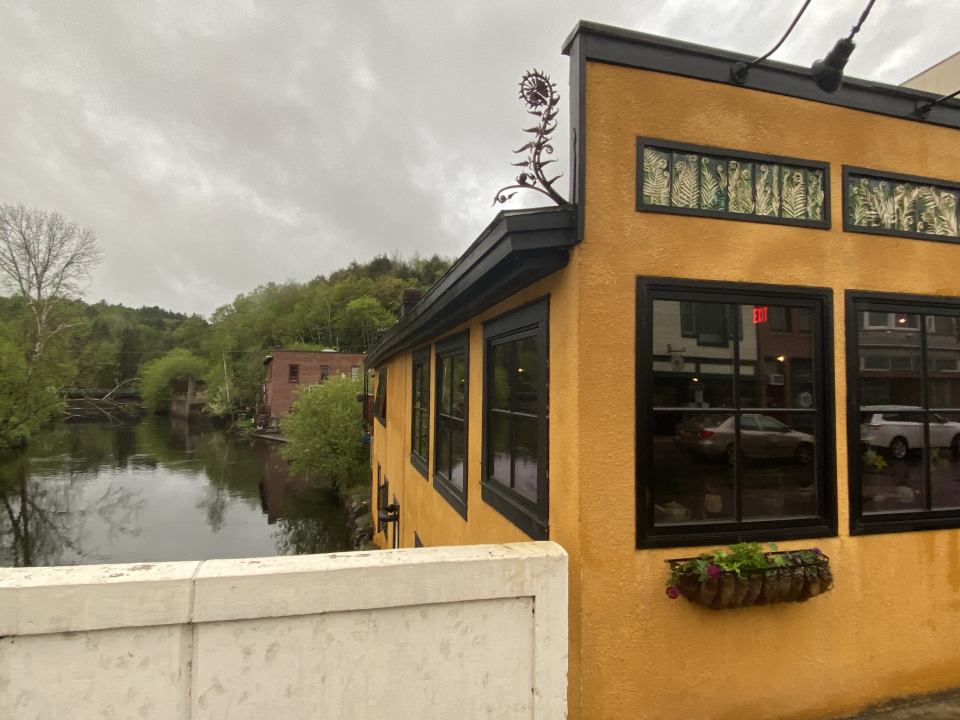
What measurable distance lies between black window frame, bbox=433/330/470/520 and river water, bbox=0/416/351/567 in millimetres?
14763

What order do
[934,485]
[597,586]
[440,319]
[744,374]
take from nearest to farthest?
[597,586]
[744,374]
[934,485]
[440,319]

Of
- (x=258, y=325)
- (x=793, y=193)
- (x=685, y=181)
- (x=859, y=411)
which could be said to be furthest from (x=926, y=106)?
(x=258, y=325)

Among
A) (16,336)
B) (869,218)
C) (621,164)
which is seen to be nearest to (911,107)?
(869,218)

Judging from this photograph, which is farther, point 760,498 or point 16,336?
point 16,336

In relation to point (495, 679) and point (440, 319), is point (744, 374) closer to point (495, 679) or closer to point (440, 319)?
point (495, 679)

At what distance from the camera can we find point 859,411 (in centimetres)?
279

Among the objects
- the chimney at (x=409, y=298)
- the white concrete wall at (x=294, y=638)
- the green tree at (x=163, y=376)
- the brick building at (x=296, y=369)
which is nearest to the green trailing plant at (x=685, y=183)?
the white concrete wall at (x=294, y=638)

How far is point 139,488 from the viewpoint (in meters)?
28.9

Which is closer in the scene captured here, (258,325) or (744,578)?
(744,578)

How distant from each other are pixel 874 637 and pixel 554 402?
208cm

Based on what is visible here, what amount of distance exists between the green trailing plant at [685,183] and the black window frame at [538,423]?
819mm

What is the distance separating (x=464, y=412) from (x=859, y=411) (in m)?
2.59

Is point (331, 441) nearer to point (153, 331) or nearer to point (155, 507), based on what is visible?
point (155, 507)

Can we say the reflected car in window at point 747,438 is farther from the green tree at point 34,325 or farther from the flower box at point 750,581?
the green tree at point 34,325
